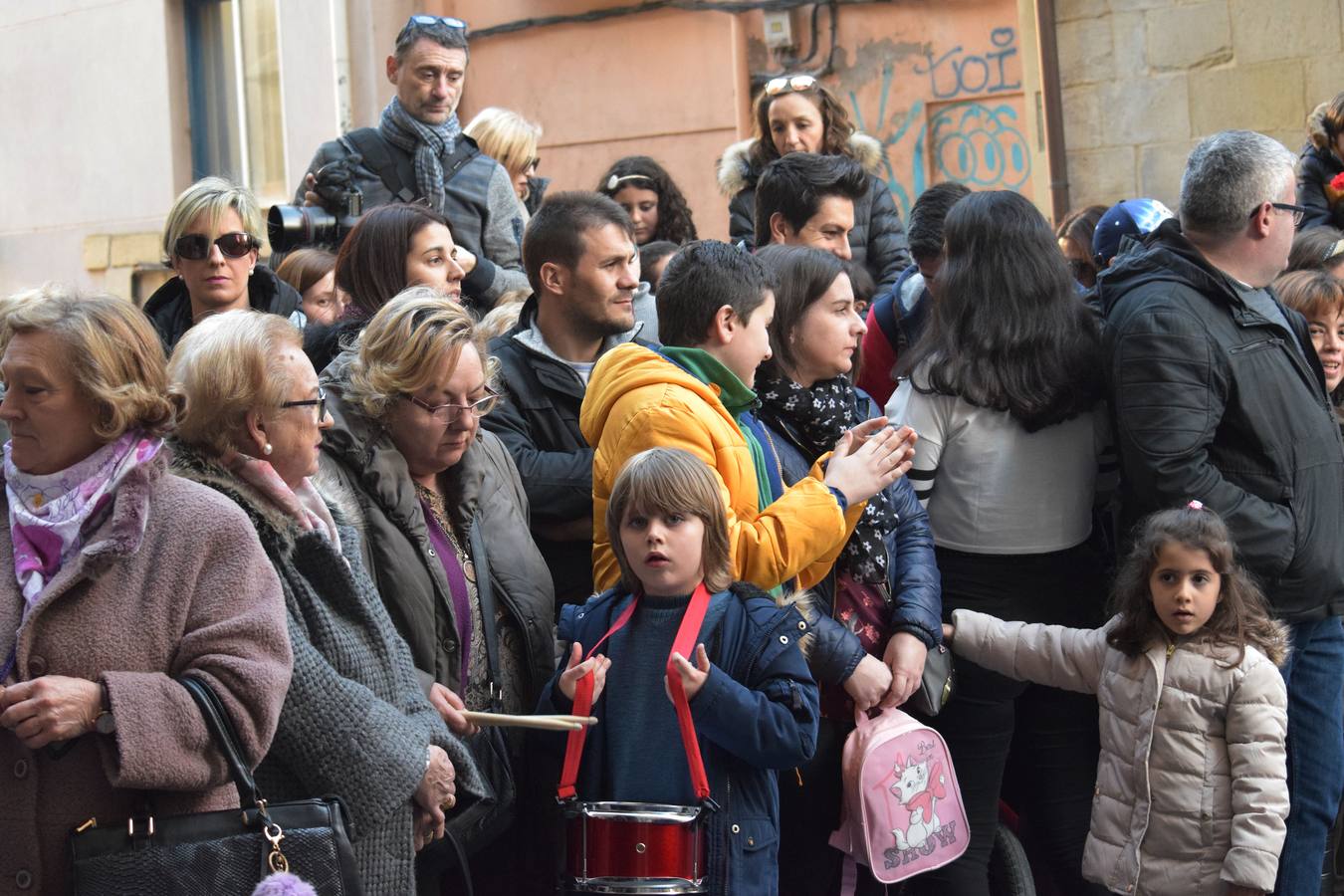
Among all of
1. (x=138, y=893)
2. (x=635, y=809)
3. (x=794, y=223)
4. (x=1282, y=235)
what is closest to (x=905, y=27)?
(x=794, y=223)

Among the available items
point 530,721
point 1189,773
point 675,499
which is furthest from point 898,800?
point 530,721

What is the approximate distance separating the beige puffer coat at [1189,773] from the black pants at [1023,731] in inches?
9.4

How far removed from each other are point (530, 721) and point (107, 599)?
0.91 metres

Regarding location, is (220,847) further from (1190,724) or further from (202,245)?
(202,245)

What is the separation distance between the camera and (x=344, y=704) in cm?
323

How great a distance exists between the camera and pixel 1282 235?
4645 mm

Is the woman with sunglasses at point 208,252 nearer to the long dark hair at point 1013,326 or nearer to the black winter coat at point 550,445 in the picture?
the black winter coat at point 550,445

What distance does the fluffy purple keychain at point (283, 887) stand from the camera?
2.87m

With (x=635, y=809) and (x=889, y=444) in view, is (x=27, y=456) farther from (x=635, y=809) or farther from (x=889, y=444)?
(x=889, y=444)

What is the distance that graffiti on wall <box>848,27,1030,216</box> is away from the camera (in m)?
10.4

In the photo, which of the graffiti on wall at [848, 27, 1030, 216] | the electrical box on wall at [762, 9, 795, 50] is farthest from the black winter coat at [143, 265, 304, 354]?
the electrical box on wall at [762, 9, 795, 50]

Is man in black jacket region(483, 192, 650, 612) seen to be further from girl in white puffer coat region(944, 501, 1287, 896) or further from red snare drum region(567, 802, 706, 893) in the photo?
girl in white puffer coat region(944, 501, 1287, 896)

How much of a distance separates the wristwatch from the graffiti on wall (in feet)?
26.7

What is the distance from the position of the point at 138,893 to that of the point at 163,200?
39.7 feet
